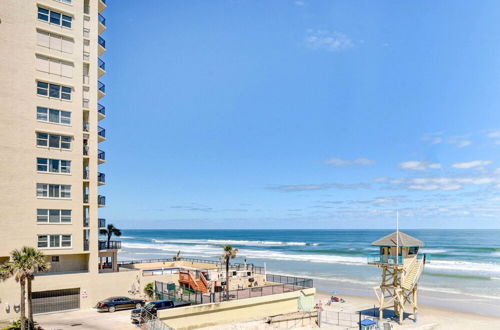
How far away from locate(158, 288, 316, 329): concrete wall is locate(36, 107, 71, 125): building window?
1927cm


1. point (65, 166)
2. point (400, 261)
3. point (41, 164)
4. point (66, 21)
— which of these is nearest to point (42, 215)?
point (41, 164)

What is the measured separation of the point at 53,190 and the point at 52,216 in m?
2.23

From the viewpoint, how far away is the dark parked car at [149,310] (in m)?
31.3

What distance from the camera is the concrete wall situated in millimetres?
31672

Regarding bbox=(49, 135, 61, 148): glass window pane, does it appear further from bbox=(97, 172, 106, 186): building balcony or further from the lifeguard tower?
the lifeguard tower

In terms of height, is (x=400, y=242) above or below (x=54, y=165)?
below

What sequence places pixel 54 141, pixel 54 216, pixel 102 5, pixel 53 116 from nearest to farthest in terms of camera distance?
pixel 54 216
pixel 54 141
pixel 53 116
pixel 102 5

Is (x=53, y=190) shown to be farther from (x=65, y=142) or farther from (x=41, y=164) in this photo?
(x=65, y=142)

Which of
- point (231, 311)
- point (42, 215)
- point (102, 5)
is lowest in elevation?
point (231, 311)

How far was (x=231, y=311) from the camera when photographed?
114 feet

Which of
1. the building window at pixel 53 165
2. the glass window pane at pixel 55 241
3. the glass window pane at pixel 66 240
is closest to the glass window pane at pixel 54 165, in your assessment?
the building window at pixel 53 165

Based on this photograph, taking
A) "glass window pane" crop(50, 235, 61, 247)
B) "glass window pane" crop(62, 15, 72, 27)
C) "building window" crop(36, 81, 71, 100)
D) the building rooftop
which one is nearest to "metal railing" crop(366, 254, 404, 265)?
the building rooftop

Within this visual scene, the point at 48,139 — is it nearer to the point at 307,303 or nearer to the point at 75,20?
the point at 75,20

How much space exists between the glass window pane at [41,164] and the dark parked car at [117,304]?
12355 mm
